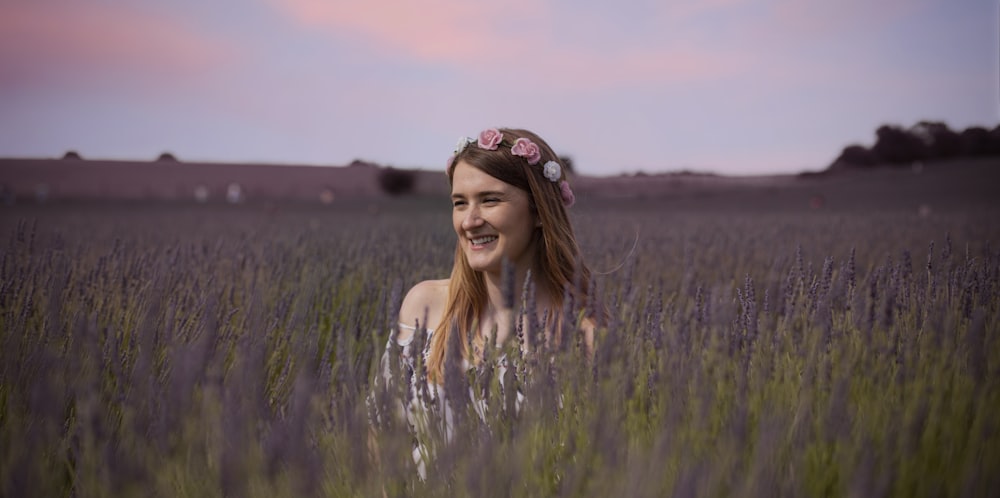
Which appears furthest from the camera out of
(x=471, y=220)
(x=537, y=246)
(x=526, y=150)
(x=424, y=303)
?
(x=424, y=303)

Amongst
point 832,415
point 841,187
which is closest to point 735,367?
point 832,415

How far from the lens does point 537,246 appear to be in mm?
2646

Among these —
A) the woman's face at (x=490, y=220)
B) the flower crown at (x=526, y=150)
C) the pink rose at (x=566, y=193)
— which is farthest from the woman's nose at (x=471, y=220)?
the pink rose at (x=566, y=193)

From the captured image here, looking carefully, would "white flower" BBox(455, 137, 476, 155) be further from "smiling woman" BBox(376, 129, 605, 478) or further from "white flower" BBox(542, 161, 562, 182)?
"white flower" BBox(542, 161, 562, 182)

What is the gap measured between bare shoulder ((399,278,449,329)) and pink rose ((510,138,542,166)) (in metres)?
0.63

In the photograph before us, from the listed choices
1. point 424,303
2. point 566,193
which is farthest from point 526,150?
point 424,303

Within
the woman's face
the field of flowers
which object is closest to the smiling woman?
the woman's face

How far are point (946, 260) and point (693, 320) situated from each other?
3.90ft

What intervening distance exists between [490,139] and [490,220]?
0.33m

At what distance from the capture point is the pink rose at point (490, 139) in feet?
8.47

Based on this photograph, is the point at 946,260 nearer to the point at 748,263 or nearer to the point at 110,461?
the point at 110,461

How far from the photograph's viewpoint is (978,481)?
107 centimetres

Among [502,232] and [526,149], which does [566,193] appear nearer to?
[526,149]

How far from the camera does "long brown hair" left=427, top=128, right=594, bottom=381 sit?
251cm
